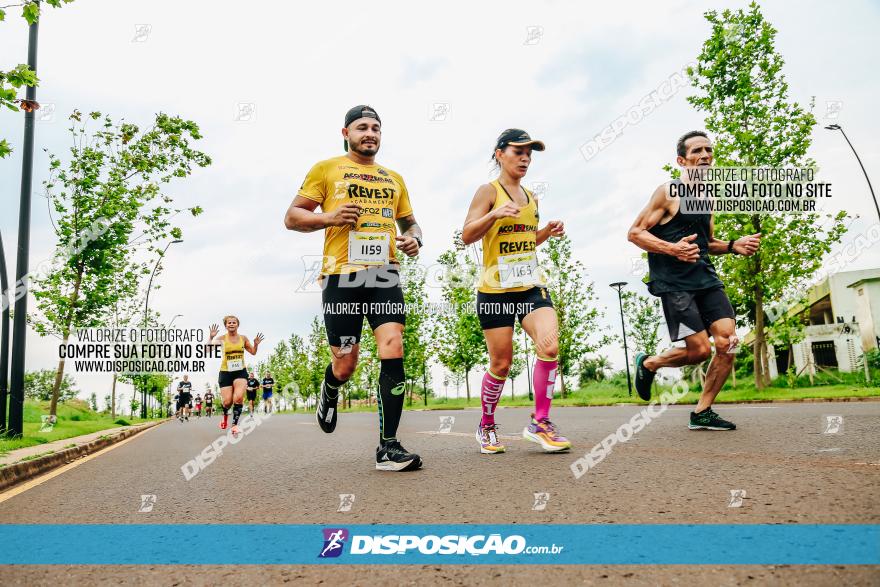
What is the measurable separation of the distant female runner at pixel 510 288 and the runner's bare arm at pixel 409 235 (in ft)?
1.39

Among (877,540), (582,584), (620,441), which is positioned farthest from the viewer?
(620,441)

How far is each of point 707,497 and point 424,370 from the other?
123 feet

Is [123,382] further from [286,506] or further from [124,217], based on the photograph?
[286,506]

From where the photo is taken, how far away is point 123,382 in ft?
130

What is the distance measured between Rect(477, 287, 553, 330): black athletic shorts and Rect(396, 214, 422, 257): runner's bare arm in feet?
2.52

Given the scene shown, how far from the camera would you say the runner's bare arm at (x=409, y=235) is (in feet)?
15.2

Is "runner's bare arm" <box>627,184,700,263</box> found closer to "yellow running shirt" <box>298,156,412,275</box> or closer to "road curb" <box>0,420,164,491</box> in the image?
"yellow running shirt" <box>298,156,412,275</box>

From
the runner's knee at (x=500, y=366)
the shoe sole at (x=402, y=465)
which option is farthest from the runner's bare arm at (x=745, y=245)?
the shoe sole at (x=402, y=465)

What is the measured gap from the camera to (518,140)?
5230 mm

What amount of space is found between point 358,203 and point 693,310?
3243 mm

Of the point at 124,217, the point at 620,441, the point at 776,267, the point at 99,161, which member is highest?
the point at 99,161

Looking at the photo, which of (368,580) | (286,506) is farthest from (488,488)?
(368,580)

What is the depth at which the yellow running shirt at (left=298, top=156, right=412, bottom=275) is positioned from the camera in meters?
4.65

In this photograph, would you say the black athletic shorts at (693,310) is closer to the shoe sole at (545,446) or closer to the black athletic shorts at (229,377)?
the shoe sole at (545,446)
